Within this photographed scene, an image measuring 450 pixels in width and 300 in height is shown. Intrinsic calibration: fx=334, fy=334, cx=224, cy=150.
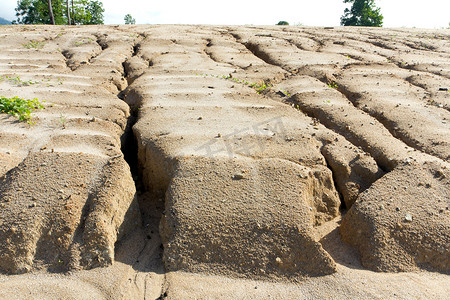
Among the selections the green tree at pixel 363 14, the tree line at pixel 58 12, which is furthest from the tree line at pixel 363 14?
the tree line at pixel 58 12

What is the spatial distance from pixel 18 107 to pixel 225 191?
6.53ft

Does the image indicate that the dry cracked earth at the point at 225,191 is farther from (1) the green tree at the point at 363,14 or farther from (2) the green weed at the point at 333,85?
(1) the green tree at the point at 363,14

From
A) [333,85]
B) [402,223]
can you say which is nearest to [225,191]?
[402,223]

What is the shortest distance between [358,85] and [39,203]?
10.6 ft

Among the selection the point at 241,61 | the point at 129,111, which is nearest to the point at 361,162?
the point at 129,111

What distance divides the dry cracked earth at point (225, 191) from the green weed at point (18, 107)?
69mm

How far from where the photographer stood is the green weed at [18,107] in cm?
276

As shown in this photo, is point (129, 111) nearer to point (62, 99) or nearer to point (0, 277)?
point (62, 99)

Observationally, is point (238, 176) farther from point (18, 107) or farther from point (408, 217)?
point (18, 107)

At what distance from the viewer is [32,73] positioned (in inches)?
153

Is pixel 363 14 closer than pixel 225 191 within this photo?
No

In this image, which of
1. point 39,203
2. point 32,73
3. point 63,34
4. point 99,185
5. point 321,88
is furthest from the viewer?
point 63,34

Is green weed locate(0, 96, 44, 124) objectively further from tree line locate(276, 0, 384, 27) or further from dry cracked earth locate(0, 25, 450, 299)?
tree line locate(276, 0, 384, 27)

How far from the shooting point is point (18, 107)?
9.23ft
